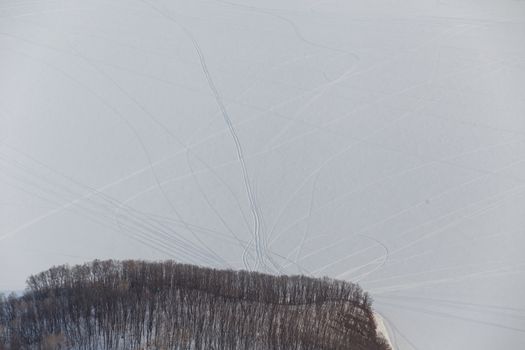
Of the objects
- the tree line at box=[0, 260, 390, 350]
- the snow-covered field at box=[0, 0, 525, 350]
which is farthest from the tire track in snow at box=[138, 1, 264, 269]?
the tree line at box=[0, 260, 390, 350]

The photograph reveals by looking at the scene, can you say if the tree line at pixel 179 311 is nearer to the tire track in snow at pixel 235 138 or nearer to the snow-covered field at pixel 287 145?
the snow-covered field at pixel 287 145

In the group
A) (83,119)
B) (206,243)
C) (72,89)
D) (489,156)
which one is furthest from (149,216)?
(489,156)

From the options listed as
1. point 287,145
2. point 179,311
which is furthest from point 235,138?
point 179,311

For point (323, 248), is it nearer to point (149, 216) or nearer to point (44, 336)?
point (149, 216)

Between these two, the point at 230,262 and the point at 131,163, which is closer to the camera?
the point at 230,262

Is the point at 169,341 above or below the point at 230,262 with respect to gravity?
below

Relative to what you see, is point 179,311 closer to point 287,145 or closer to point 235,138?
point 235,138

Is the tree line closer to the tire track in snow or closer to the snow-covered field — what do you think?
the snow-covered field
